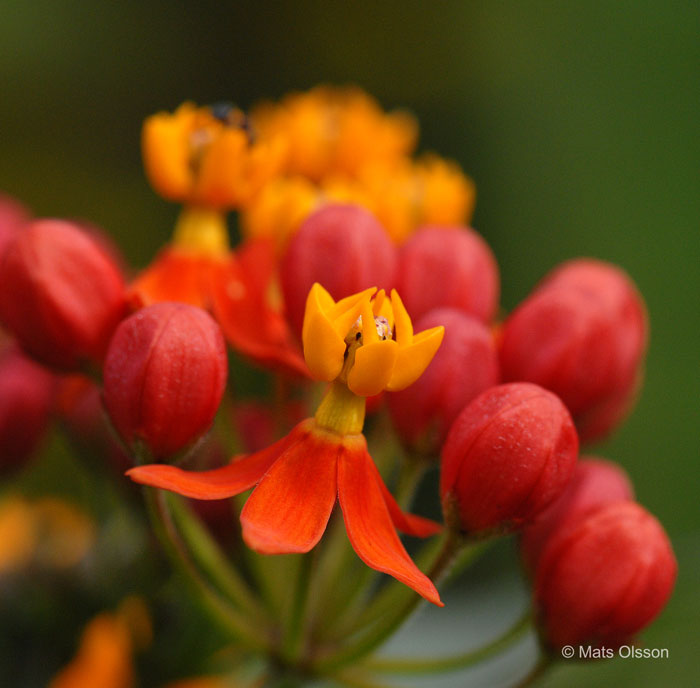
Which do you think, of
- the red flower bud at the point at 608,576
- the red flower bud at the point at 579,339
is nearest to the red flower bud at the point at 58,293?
the red flower bud at the point at 579,339

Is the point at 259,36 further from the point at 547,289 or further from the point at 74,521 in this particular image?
the point at 547,289

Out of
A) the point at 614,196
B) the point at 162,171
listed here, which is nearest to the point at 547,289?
the point at 162,171

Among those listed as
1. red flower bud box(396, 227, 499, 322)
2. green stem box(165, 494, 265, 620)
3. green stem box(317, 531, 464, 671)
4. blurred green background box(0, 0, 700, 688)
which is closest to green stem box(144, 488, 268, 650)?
green stem box(165, 494, 265, 620)

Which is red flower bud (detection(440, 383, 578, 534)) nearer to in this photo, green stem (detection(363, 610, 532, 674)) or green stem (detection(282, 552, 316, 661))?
green stem (detection(282, 552, 316, 661))

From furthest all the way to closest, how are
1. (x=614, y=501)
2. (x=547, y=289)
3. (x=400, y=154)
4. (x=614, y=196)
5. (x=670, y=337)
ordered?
(x=614, y=196)
(x=670, y=337)
(x=400, y=154)
(x=547, y=289)
(x=614, y=501)

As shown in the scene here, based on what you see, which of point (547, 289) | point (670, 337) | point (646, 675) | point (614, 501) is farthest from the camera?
point (670, 337)

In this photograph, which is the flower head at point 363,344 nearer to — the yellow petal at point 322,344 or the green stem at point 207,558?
the yellow petal at point 322,344
